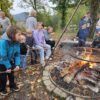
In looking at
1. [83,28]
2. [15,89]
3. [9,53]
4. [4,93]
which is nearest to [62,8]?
[83,28]

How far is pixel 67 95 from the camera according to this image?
535 centimetres

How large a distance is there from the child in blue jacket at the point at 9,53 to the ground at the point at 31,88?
0.28 metres

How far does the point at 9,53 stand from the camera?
5238 mm

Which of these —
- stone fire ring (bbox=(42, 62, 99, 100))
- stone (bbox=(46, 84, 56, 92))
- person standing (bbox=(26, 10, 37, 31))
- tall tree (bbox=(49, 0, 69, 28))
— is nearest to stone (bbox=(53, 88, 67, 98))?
stone fire ring (bbox=(42, 62, 99, 100))

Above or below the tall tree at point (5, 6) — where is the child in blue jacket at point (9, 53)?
below

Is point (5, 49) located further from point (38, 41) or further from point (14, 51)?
point (38, 41)

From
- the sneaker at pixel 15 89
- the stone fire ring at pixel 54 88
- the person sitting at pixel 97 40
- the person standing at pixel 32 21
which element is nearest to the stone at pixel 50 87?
the stone fire ring at pixel 54 88

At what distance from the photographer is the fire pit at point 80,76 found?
536 centimetres

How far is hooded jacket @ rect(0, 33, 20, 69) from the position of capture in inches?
198

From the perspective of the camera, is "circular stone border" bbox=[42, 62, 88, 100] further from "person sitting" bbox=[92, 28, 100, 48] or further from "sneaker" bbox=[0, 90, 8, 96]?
"person sitting" bbox=[92, 28, 100, 48]

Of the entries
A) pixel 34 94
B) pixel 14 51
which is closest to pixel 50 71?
pixel 34 94

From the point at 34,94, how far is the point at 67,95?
2.73 feet

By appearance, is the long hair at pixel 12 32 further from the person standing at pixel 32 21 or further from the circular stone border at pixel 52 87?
the person standing at pixel 32 21

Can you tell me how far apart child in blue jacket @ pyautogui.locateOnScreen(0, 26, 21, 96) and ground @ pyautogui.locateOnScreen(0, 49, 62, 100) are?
0.90 feet
